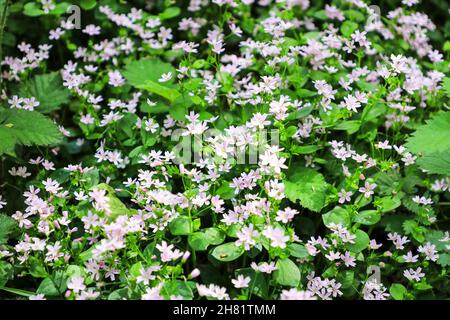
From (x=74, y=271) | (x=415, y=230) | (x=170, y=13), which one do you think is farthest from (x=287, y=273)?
(x=170, y=13)

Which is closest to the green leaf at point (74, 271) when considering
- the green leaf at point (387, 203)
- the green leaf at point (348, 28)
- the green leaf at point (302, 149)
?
the green leaf at point (302, 149)

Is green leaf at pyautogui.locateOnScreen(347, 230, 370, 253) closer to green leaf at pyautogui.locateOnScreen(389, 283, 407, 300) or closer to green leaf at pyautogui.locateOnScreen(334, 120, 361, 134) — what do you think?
green leaf at pyautogui.locateOnScreen(389, 283, 407, 300)

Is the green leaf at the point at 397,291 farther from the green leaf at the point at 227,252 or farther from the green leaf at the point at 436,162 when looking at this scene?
the green leaf at the point at 227,252

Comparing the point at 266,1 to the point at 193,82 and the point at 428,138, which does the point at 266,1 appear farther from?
the point at 428,138

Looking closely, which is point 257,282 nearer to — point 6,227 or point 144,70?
point 6,227

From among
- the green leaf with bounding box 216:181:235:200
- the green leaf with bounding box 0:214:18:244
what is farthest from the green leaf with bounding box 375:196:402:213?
the green leaf with bounding box 0:214:18:244
